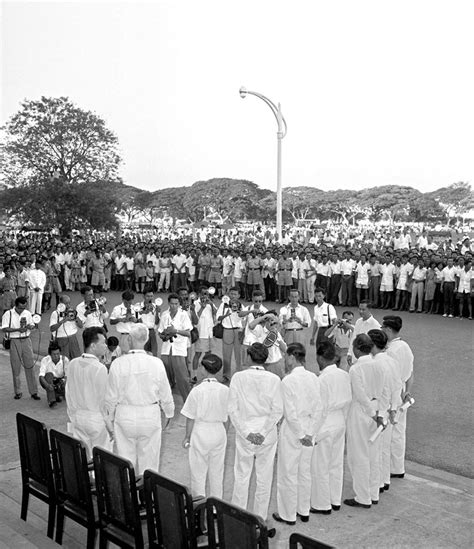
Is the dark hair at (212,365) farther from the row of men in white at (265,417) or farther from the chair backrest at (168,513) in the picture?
→ the chair backrest at (168,513)

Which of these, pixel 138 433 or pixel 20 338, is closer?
pixel 138 433

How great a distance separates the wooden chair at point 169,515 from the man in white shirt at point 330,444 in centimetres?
183

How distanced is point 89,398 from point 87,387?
12 cm

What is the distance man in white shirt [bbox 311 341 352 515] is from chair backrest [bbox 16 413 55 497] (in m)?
2.56

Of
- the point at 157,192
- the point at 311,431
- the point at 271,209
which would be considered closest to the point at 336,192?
the point at 271,209

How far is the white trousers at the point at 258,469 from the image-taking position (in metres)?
5.98

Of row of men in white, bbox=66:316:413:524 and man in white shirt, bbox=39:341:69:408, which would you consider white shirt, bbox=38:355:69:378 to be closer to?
man in white shirt, bbox=39:341:69:408

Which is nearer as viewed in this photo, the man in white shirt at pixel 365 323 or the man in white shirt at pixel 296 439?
the man in white shirt at pixel 296 439

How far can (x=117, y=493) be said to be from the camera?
498 cm

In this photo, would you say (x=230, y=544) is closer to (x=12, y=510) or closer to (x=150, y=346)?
(x=12, y=510)

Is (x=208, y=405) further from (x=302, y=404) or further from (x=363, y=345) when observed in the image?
(x=363, y=345)

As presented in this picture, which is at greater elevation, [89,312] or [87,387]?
[87,387]

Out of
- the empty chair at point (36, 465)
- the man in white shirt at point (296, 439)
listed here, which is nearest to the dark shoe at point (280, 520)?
the man in white shirt at point (296, 439)

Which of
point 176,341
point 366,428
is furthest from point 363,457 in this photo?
point 176,341
